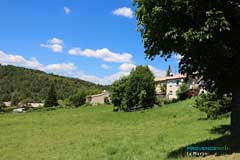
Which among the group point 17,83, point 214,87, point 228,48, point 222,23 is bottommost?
point 214,87

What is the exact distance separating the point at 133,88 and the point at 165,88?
26713 millimetres

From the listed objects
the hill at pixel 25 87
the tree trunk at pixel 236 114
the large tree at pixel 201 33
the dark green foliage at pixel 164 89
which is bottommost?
the tree trunk at pixel 236 114

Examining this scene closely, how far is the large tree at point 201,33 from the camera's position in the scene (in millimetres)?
8898

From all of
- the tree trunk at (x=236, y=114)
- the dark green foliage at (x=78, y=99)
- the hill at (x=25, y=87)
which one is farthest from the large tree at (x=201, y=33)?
the hill at (x=25, y=87)

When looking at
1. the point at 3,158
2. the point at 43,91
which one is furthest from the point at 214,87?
the point at 43,91

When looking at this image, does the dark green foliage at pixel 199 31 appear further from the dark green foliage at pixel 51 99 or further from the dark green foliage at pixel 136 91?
the dark green foliage at pixel 51 99

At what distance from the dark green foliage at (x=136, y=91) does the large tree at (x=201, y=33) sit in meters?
52.8

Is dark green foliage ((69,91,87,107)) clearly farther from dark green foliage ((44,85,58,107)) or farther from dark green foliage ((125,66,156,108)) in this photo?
dark green foliage ((125,66,156,108))

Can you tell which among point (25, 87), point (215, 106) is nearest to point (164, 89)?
point (215, 106)

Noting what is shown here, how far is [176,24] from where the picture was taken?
9.74 m

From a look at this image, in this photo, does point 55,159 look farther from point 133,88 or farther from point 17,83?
point 17,83

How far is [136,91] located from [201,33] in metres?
56.1

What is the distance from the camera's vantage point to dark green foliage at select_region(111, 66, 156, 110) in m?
64.2

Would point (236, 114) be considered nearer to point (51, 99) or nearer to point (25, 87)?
point (51, 99)
